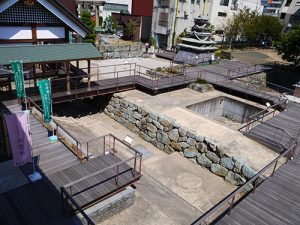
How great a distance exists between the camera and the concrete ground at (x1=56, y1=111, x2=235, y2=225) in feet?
33.7

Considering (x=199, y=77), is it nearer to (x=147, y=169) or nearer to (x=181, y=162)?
(x=181, y=162)

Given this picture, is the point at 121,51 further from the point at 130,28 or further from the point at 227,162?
the point at 227,162

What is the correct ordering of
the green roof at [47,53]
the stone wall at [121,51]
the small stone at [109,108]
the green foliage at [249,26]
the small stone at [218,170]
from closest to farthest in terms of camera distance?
the small stone at [218,170] → the green roof at [47,53] → the small stone at [109,108] → the stone wall at [121,51] → the green foliage at [249,26]

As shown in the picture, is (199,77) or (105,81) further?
(199,77)

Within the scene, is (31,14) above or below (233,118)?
above

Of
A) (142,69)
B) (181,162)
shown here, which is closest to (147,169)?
(181,162)

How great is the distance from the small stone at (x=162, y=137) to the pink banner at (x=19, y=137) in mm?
9359

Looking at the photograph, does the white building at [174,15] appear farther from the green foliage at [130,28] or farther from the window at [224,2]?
the green foliage at [130,28]

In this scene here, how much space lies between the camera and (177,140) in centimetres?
1672

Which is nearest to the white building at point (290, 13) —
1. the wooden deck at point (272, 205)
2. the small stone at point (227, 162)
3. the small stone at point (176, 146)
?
the small stone at point (176, 146)

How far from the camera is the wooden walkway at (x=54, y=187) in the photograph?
8.35 metres

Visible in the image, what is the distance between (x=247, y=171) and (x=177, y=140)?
4958 mm

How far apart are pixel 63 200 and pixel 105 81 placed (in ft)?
44.8

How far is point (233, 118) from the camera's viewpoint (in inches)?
885
